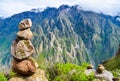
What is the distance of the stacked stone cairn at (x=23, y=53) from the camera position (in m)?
60.2

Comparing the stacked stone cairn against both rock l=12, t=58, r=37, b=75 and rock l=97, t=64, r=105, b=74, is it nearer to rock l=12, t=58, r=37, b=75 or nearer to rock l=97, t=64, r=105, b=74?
rock l=12, t=58, r=37, b=75

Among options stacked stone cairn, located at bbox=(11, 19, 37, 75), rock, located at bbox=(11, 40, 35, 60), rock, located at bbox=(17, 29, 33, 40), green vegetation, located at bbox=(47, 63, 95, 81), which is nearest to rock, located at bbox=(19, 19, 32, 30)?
stacked stone cairn, located at bbox=(11, 19, 37, 75)

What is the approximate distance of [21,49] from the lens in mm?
60562

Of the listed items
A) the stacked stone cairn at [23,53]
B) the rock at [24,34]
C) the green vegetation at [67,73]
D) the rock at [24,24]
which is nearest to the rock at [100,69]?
the green vegetation at [67,73]

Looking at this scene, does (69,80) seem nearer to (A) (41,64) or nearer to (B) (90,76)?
(B) (90,76)

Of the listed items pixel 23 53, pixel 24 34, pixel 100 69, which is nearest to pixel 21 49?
pixel 23 53

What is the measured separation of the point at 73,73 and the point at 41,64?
17.6 metres

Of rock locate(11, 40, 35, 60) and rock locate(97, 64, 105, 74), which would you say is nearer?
rock locate(11, 40, 35, 60)

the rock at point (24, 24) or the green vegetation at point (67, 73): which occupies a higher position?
the rock at point (24, 24)

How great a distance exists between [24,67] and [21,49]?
302cm

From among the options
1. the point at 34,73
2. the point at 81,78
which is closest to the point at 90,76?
the point at 81,78

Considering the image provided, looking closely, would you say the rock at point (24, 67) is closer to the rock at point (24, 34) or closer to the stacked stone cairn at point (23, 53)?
the stacked stone cairn at point (23, 53)

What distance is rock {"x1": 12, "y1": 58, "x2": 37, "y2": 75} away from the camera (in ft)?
197

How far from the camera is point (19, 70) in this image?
6009 centimetres
